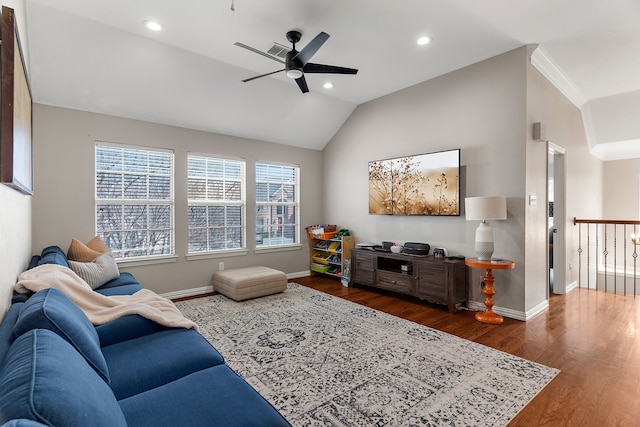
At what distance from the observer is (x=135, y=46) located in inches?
130

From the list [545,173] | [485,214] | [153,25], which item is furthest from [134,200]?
[545,173]

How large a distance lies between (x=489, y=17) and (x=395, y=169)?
85.0 inches

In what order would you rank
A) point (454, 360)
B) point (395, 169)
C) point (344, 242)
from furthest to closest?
point (344, 242), point (395, 169), point (454, 360)

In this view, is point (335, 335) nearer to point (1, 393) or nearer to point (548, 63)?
point (1, 393)

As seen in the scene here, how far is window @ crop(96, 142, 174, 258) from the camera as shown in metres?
3.96

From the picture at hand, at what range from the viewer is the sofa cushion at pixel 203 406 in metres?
1.16

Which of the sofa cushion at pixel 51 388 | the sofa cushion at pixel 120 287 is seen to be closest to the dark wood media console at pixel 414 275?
the sofa cushion at pixel 120 287

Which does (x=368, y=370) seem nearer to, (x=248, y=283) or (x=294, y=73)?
(x=248, y=283)

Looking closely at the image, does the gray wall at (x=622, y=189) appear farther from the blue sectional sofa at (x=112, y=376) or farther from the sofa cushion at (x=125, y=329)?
the sofa cushion at (x=125, y=329)

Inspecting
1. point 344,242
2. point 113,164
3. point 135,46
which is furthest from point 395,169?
point 113,164

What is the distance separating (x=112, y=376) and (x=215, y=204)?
3546 millimetres

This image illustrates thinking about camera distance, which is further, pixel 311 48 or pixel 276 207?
pixel 276 207

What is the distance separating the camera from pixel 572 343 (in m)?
2.93

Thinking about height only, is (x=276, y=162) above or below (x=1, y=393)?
above
